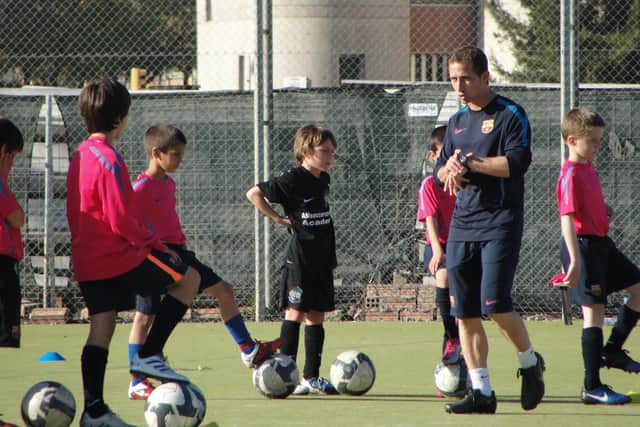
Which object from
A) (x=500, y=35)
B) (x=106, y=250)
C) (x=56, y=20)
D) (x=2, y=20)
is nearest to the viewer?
(x=106, y=250)

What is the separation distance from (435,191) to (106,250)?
2363mm

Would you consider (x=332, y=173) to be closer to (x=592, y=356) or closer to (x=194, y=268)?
(x=194, y=268)

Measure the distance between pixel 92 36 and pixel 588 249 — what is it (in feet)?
97.6

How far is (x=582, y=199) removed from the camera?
6.57 m

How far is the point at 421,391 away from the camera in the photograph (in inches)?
278

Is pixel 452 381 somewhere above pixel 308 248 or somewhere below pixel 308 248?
below

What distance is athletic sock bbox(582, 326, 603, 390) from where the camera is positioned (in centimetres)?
643

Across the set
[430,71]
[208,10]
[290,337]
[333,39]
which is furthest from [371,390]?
[430,71]

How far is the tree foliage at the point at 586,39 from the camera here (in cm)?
3250

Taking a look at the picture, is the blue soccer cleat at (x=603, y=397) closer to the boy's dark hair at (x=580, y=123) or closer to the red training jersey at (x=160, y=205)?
the boy's dark hair at (x=580, y=123)

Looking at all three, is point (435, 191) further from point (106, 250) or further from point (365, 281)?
point (365, 281)

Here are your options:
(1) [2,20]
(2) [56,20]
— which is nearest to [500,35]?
(2) [56,20]

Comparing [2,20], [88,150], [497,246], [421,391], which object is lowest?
[421,391]

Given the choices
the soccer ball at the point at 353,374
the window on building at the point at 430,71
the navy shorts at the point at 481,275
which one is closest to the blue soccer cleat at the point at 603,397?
the navy shorts at the point at 481,275
